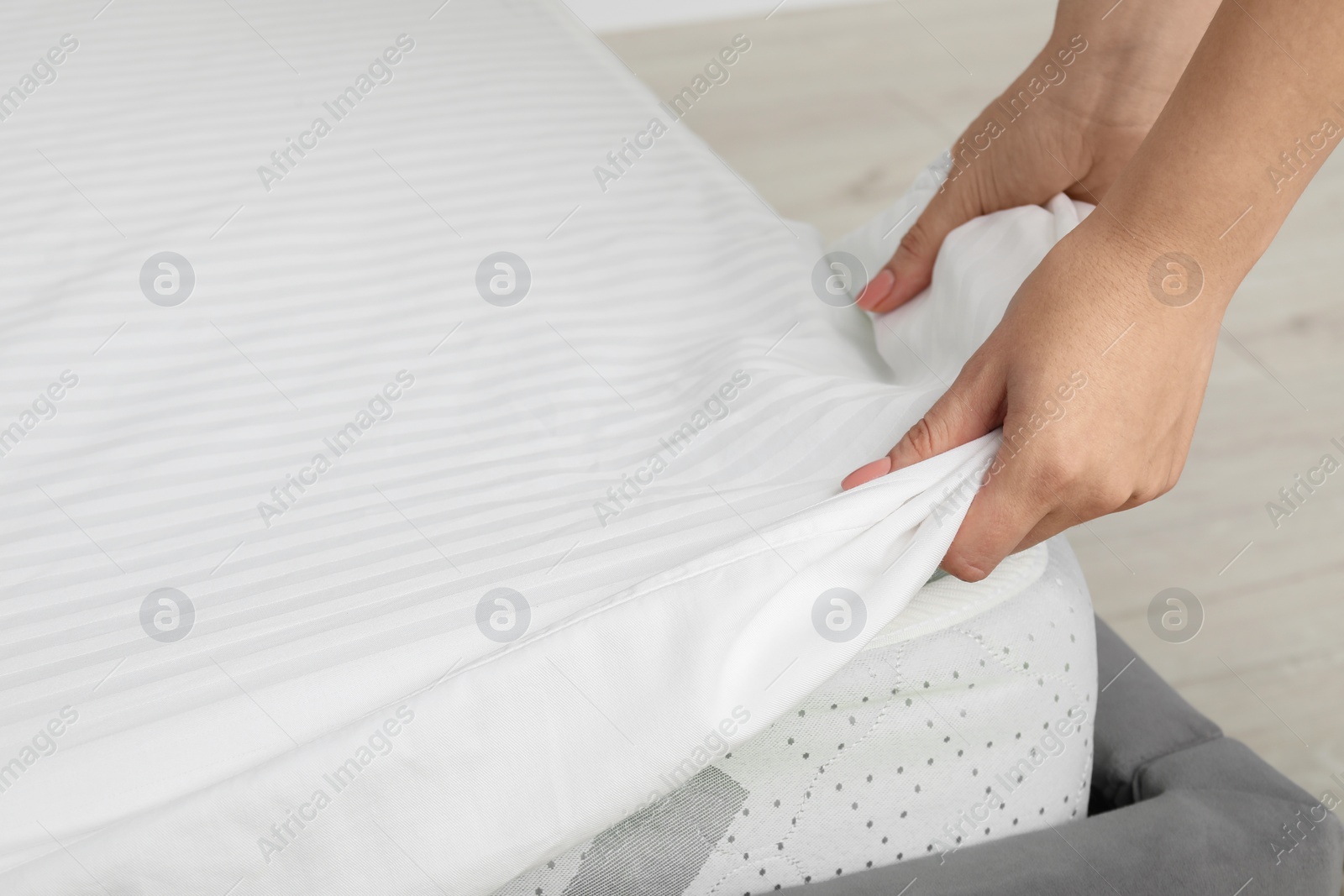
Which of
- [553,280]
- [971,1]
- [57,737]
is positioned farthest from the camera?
[971,1]

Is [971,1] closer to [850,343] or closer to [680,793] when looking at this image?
[850,343]

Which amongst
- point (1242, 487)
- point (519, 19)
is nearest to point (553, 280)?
point (519, 19)

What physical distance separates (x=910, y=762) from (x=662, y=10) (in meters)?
2.91

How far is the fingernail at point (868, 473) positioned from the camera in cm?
68

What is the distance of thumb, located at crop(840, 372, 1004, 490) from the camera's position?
0.67 m

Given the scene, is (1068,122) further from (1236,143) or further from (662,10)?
(662,10)

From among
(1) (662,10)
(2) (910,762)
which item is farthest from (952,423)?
(1) (662,10)

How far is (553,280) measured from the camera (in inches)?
37.2

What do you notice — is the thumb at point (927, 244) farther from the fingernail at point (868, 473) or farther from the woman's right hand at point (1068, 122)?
the fingernail at point (868, 473)

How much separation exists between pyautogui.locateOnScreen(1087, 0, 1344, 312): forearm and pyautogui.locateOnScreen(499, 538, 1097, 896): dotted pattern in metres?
0.25

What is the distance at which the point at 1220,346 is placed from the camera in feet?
6.02

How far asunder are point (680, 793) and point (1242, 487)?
1.31m

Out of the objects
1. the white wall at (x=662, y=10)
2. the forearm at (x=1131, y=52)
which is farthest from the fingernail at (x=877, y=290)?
the white wall at (x=662, y=10)

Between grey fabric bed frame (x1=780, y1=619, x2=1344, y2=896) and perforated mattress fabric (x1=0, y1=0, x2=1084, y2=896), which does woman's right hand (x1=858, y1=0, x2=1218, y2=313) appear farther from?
grey fabric bed frame (x1=780, y1=619, x2=1344, y2=896)
